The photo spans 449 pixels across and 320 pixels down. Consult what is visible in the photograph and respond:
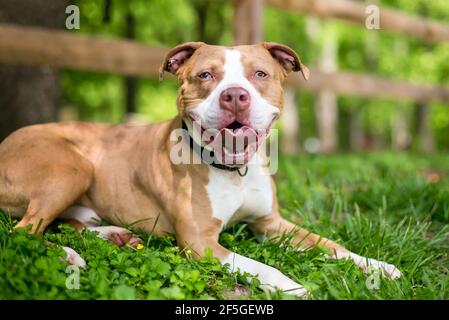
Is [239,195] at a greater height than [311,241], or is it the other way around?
[239,195]

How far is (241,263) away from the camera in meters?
2.85

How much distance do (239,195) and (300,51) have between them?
548 inches

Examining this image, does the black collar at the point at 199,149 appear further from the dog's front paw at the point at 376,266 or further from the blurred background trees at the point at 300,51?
the blurred background trees at the point at 300,51

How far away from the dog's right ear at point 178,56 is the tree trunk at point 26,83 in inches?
97.2

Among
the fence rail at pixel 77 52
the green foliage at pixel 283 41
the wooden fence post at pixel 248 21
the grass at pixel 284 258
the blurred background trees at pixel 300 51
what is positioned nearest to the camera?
the grass at pixel 284 258

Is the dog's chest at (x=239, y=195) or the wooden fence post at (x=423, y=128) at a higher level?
the dog's chest at (x=239, y=195)

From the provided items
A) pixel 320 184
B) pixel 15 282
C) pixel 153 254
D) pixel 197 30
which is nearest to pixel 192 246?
pixel 153 254

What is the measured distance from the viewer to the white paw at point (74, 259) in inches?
104

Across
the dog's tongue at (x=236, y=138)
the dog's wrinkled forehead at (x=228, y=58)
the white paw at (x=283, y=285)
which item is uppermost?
the dog's wrinkled forehead at (x=228, y=58)

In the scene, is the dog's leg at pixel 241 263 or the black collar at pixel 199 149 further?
the black collar at pixel 199 149

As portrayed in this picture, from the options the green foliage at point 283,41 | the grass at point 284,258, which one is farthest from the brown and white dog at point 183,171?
the green foliage at point 283,41

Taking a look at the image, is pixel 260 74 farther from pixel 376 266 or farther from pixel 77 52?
pixel 77 52

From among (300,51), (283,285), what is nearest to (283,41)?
(300,51)
